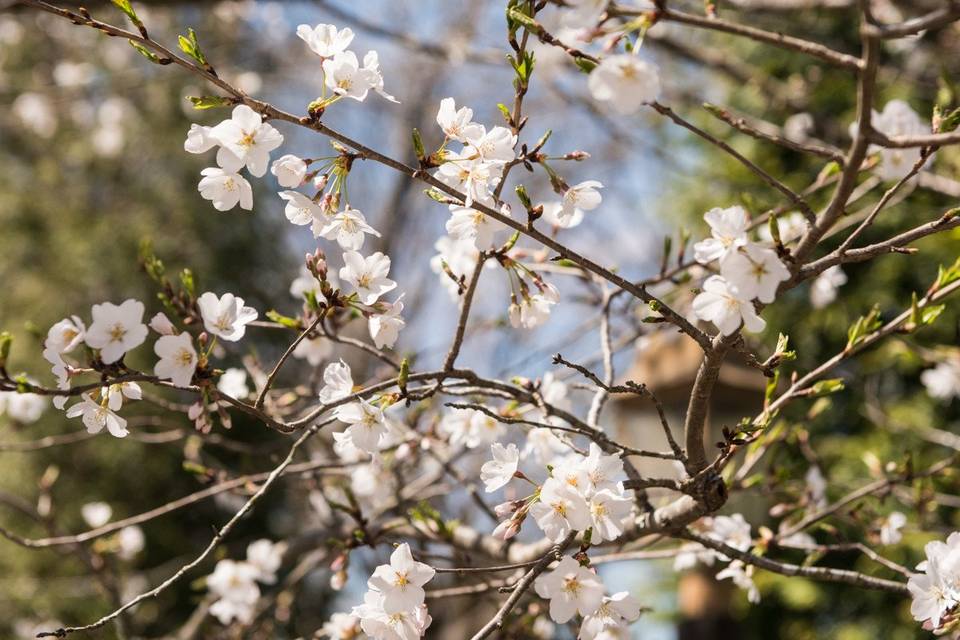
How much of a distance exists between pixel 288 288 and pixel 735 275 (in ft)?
12.5

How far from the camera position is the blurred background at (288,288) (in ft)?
7.48

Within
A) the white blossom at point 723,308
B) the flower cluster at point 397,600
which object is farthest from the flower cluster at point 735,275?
the flower cluster at point 397,600

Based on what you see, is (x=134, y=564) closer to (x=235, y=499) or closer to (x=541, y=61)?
(x=235, y=499)

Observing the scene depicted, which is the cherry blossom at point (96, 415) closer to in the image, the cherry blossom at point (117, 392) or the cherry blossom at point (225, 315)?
the cherry blossom at point (117, 392)

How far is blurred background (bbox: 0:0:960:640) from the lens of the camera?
2.28 metres

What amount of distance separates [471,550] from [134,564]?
260 cm

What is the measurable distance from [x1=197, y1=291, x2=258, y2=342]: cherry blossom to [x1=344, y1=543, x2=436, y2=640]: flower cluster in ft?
1.17

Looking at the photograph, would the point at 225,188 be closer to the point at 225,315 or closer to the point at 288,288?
the point at 225,315

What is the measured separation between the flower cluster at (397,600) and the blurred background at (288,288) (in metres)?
0.68

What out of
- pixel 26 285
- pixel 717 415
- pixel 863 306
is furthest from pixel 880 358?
pixel 26 285

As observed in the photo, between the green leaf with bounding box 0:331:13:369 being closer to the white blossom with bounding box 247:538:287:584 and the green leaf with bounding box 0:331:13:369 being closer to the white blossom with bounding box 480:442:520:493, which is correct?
the white blossom with bounding box 480:442:520:493

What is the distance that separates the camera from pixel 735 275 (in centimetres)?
90

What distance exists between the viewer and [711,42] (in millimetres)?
4383

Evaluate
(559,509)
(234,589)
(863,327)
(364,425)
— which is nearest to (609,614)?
(559,509)
